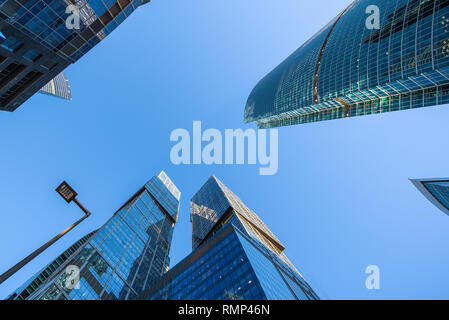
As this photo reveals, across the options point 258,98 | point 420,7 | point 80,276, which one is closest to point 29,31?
point 80,276

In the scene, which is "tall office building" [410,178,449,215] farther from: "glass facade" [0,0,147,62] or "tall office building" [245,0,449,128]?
"glass facade" [0,0,147,62]

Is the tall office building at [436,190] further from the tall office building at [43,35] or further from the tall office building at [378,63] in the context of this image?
the tall office building at [43,35]

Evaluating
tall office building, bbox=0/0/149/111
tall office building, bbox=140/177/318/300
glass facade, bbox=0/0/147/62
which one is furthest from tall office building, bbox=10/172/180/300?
glass facade, bbox=0/0/147/62

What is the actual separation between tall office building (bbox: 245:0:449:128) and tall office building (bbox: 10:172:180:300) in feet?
335

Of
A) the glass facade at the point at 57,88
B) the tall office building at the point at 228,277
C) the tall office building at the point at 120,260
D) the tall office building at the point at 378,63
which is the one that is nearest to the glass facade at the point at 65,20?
the tall office building at the point at 228,277

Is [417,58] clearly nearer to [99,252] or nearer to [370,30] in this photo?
[370,30]

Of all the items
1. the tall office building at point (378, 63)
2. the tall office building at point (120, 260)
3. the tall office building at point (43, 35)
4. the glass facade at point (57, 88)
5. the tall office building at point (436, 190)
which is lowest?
the tall office building at point (436, 190)

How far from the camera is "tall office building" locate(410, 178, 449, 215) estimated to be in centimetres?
7338

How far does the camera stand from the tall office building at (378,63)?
160ft

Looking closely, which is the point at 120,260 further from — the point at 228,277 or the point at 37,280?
the point at 228,277

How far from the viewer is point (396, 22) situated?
194ft

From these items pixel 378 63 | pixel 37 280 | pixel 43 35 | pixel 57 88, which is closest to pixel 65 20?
pixel 43 35

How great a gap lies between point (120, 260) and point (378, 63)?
371 feet

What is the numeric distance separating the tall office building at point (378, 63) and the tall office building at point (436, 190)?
3198 cm
